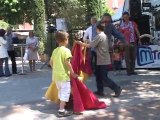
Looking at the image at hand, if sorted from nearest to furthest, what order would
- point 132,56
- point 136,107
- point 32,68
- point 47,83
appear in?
point 136,107 → point 47,83 → point 132,56 → point 32,68

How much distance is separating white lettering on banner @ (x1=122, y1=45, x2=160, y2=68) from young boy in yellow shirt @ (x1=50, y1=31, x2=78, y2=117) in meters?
6.54

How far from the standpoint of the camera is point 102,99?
29.7 ft

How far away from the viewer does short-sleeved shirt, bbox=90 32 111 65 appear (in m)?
8.60

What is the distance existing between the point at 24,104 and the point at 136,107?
2.42 metres

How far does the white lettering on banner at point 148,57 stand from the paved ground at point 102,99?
1.47 meters

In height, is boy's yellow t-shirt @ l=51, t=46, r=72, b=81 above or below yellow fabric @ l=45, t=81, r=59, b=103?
above

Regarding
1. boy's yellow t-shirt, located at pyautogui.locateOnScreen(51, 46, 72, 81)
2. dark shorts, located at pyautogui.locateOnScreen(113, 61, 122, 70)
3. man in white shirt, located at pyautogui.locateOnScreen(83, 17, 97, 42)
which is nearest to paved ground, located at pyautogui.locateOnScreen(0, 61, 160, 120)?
boy's yellow t-shirt, located at pyautogui.locateOnScreen(51, 46, 72, 81)

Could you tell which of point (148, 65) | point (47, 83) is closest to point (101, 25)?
point (47, 83)

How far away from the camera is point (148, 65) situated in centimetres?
1390

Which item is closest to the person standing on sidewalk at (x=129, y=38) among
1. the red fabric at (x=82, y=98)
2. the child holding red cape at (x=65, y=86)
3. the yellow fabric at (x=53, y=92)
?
the red fabric at (x=82, y=98)

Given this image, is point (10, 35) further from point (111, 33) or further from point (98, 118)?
point (98, 118)

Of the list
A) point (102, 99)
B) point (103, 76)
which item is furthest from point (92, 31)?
point (102, 99)

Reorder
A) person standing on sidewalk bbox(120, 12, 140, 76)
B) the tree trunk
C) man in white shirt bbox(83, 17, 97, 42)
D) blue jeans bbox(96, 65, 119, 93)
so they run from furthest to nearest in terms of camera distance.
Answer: the tree trunk → person standing on sidewalk bbox(120, 12, 140, 76) → man in white shirt bbox(83, 17, 97, 42) → blue jeans bbox(96, 65, 119, 93)

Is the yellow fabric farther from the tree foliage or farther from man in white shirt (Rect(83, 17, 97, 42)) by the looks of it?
the tree foliage
